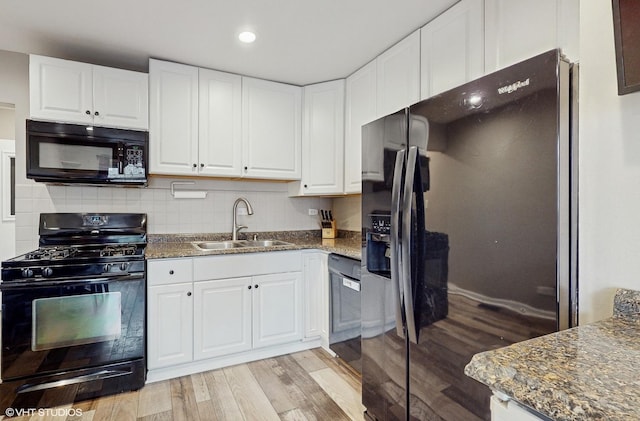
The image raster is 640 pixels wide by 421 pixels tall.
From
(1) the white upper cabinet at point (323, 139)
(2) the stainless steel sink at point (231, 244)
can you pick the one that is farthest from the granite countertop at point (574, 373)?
(2) the stainless steel sink at point (231, 244)

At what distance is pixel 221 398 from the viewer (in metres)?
2.02

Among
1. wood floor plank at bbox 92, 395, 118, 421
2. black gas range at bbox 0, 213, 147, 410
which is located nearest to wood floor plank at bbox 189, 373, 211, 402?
black gas range at bbox 0, 213, 147, 410

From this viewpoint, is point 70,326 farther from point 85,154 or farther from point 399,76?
point 399,76

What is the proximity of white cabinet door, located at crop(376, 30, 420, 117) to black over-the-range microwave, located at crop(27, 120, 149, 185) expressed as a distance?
1740 mm

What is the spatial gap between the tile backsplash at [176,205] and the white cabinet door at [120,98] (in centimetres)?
55

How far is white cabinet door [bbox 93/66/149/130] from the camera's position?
7.57 ft

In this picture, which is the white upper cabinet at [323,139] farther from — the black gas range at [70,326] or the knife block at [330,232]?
the black gas range at [70,326]

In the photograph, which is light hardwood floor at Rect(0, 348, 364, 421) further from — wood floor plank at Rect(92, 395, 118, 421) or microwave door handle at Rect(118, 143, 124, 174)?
microwave door handle at Rect(118, 143, 124, 174)

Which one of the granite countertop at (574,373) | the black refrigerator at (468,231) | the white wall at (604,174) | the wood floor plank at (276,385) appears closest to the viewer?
the granite countertop at (574,373)

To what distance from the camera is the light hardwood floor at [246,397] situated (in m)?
1.85

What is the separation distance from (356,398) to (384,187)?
1331 mm

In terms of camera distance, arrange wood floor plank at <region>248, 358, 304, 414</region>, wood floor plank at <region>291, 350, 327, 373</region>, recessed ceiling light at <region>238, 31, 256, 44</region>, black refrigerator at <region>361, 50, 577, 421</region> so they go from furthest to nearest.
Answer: wood floor plank at <region>291, 350, 327, 373</region> < recessed ceiling light at <region>238, 31, 256, 44</region> < wood floor plank at <region>248, 358, 304, 414</region> < black refrigerator at <region>361, 50, 577, 421</region>

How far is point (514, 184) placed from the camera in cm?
105

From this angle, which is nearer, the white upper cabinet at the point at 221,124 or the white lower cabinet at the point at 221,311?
the white lower cabinet at the point at 221,311
